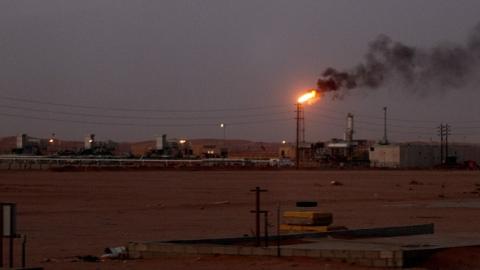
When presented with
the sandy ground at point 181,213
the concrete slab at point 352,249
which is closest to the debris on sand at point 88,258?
the sandy ground at point 181,213

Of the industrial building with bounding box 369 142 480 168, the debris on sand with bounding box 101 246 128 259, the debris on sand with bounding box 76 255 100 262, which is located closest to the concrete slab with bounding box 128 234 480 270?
the debris on sand with bounding box 101 246 128 259

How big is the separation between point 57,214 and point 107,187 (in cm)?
2221

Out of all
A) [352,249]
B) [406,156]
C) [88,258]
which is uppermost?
[406,156]

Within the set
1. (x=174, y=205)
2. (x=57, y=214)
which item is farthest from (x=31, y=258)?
(x=174, y=205)

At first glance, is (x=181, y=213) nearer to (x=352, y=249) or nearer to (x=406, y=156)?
(x=352, y=249)

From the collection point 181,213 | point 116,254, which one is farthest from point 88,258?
point 181,213

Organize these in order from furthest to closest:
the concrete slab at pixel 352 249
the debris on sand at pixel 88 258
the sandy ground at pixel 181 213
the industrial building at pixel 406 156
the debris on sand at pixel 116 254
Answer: the industrial building at pixel 406 156 → the debris on sand at pixel 116 254 → the debris on sand at pixel 88 258 → the sandy ground at pixel 181 213 → the concrete slab at pixel 352 249

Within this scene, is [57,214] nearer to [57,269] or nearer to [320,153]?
[57,269]

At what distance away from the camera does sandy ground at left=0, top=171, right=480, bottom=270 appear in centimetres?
1658

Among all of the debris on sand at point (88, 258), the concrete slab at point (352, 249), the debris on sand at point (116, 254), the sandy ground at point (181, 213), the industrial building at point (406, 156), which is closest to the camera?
the concrete slab at point (352, 249)

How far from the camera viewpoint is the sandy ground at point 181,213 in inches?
653

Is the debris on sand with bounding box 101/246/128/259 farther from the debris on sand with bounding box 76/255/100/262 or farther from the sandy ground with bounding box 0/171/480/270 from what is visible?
the sandy ground with bounding box 0/171/480/270

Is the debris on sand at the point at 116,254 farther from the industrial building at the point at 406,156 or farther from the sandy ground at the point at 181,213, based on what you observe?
the industrial building at the point at 406,156

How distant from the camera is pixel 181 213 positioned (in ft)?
107
